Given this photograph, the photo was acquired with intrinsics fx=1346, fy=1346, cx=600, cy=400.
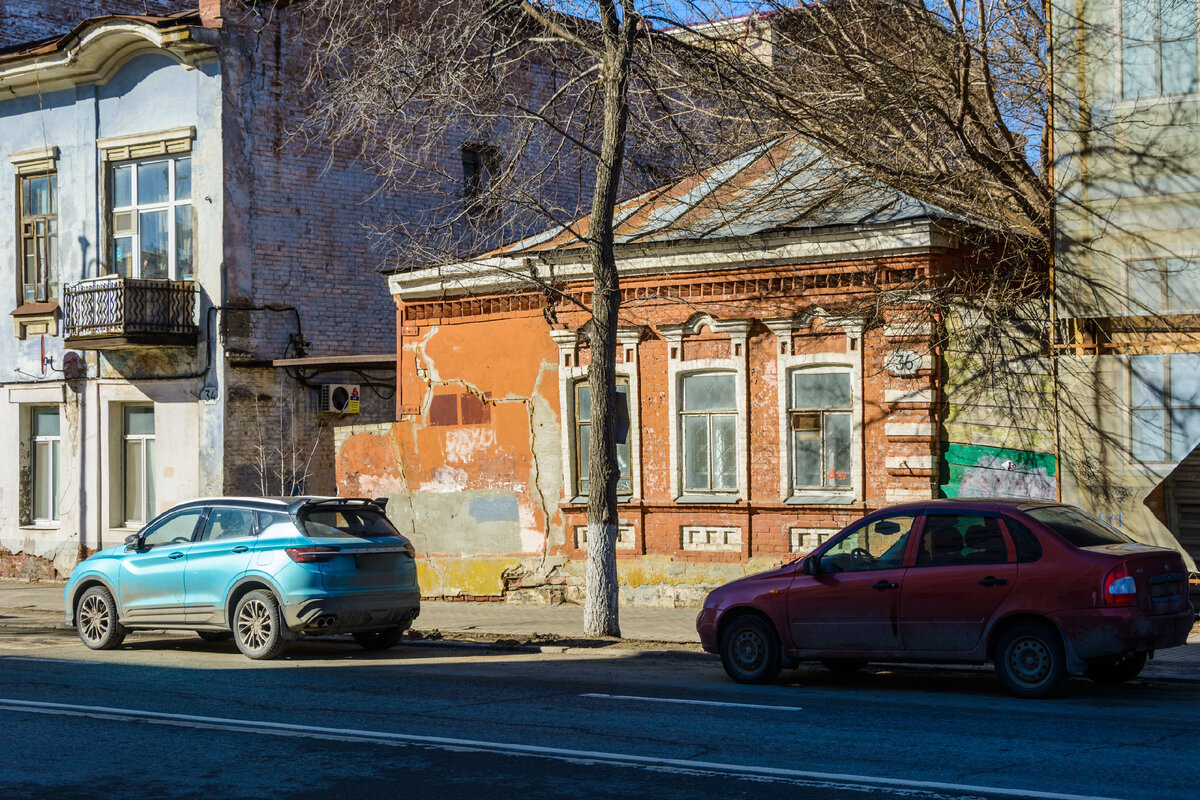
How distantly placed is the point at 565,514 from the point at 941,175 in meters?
6.90

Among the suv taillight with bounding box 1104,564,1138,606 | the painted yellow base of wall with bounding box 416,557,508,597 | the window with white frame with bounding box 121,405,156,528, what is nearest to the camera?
the suv taillight with bounding box 1104,564,1138,606

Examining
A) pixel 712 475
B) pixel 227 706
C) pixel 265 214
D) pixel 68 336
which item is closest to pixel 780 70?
pixel 712 475

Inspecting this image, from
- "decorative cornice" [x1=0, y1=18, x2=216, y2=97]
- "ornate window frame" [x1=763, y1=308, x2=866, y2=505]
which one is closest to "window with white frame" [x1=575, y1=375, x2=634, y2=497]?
"ornate window frame" [x1=763, y1=308, x2=866, y2=505]

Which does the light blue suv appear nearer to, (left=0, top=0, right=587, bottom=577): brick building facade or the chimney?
(left=0, top=0, right=587, bottom=577): brick building facade

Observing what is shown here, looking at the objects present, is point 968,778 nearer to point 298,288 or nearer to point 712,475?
point 712,475

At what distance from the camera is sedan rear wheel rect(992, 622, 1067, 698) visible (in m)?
10.0

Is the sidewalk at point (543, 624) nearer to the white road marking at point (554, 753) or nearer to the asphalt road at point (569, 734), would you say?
the asphalt road at point (569, 734)

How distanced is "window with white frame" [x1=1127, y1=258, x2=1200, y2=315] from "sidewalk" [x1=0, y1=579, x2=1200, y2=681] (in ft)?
11.1

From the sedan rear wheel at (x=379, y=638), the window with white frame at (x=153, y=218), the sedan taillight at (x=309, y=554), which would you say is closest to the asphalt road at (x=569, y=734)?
the sedan taillight at (x=309, y=554)

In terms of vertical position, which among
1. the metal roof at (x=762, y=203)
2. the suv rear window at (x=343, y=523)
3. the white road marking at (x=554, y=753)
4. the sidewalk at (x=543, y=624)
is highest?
the metal roof at (x=762, y=203)

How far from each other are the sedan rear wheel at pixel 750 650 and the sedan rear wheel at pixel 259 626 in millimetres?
4517

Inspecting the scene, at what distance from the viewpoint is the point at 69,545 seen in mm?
23938

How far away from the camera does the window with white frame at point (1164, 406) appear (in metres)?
13.8

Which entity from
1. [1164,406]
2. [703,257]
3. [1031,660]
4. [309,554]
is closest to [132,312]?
[703,257]
